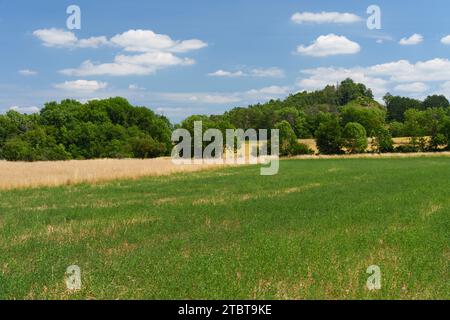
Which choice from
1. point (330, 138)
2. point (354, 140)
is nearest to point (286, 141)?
point (330, 138)

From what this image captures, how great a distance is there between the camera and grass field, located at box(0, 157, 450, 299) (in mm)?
8195

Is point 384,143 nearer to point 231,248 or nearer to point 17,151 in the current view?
point 17,151

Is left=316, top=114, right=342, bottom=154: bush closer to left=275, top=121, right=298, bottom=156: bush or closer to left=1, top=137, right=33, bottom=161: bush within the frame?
left=275, top=121, right=298, bottom=156: bush

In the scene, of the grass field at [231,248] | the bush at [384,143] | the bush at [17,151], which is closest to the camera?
the grass field at [231,248]

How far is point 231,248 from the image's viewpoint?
11.3 m

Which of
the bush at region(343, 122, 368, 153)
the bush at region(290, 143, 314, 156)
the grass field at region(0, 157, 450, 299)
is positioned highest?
the bush at region(343, 122, 368, 153)

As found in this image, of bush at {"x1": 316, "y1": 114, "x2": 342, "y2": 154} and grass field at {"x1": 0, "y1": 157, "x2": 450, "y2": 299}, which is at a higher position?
bush at {"x1": 316, "y1": 114, "x2": 342, "y2": 154}

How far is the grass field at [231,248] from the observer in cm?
820

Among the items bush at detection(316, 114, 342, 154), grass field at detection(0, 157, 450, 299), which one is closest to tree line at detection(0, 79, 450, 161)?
bush at detection(316, 114, 342, 154)

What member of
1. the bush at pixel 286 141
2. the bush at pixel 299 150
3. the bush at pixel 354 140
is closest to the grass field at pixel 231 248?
the bush at pixel 299 150

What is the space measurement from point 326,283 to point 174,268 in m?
3.08

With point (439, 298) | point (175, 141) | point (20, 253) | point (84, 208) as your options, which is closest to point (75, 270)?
point (20, 253)

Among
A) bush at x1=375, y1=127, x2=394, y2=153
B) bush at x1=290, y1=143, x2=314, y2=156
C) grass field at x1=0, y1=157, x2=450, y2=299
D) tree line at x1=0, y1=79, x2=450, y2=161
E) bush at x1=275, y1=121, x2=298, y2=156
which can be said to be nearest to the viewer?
grass field at x1=0, y1=157, x2=450, y2=299

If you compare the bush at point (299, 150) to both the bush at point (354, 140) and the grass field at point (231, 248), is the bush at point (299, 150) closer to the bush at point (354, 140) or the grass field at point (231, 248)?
the bush at point (354, 140)
